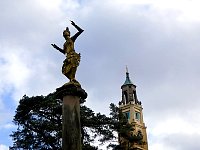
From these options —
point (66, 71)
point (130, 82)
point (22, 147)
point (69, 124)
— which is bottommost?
point (69, 124)

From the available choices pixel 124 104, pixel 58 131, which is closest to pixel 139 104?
pixel 124 104

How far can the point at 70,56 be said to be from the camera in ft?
Result: 41.0

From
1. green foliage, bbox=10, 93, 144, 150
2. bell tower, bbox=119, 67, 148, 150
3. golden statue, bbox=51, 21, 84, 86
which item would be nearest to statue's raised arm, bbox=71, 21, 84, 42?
golden statue, bbox=51, 21, 84, 86

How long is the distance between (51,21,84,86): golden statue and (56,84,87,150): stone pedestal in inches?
16.6

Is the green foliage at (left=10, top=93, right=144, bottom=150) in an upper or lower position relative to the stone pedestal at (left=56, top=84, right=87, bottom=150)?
upper

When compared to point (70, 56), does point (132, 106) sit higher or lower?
higher

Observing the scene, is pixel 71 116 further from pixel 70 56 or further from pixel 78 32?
pixel 78 32

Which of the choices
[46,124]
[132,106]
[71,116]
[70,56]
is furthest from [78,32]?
[132,106]

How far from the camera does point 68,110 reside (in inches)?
444

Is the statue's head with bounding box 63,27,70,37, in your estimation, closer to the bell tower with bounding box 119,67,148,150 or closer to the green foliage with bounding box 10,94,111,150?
the green foliage with bounding box 10,94,111,150

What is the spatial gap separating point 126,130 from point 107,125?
6.00 feet

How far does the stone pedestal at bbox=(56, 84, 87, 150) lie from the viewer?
10719 mm

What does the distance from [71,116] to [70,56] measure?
7.60 feet

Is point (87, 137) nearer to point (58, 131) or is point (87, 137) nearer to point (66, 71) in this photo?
point (58, 131)
